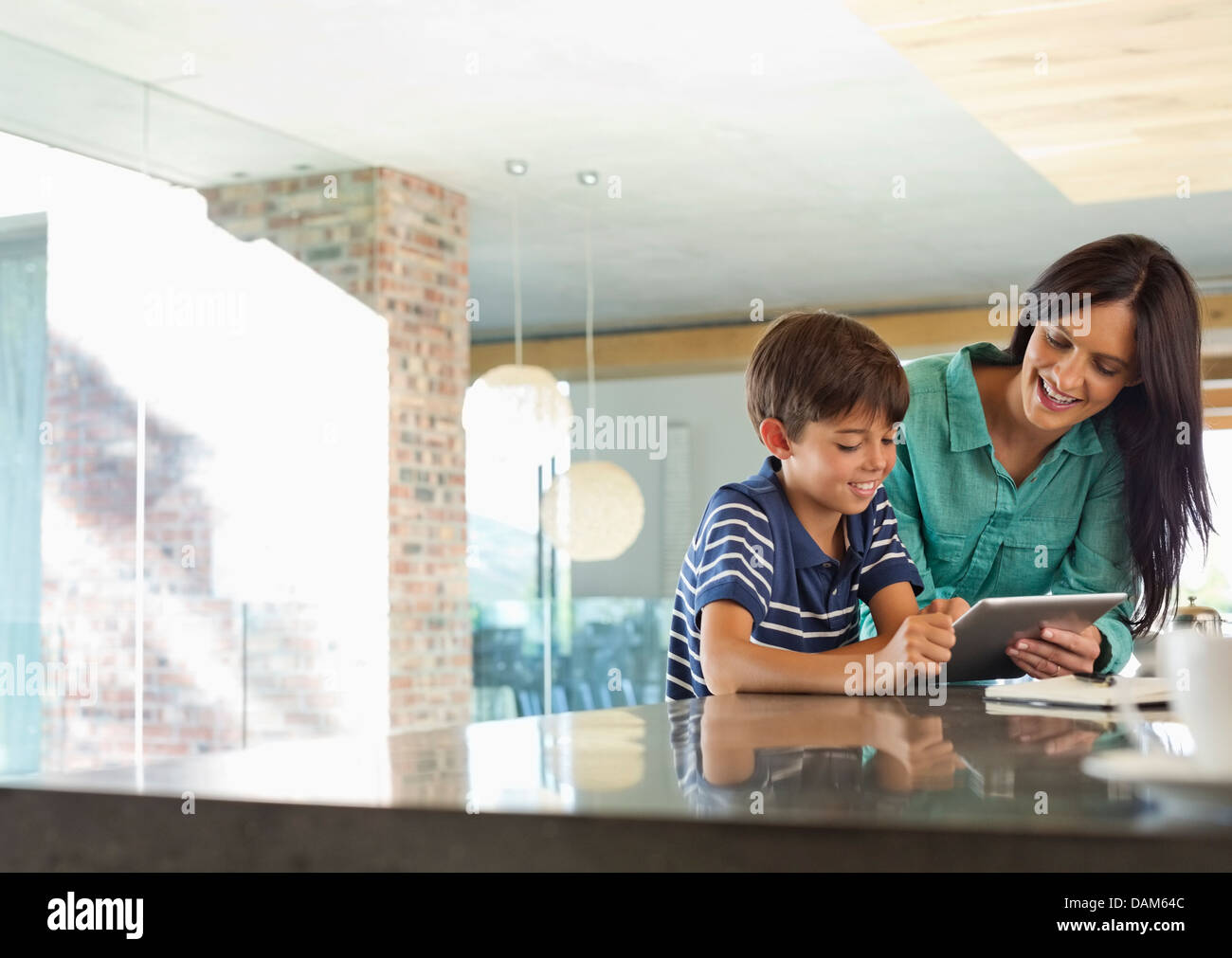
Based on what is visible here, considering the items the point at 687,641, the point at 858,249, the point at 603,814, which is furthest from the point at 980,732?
the point at 858,249

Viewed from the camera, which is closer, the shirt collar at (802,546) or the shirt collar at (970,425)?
the shirt collar at (802,546)

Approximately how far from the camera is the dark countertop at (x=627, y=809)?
543 mm

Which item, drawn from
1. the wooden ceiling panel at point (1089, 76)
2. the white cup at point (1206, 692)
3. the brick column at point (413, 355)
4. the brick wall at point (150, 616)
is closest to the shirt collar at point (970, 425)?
the wooden ceiling panel at point (1089, 76)

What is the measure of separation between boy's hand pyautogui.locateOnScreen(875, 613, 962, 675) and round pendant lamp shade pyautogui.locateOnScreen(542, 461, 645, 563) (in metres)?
4.43

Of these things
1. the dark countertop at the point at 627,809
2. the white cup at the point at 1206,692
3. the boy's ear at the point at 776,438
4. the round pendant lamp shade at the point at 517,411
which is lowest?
the dark countertop at the point at 627,809

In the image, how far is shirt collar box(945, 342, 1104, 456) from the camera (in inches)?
79.3

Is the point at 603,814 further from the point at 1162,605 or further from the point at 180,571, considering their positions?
the point at 180,571

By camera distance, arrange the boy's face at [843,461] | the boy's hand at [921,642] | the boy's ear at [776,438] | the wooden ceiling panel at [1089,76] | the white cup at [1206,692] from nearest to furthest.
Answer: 1. the white cup at [1206,692]
2. the boy's hand at [921,642]
3. the boy's face at [843,461]
4. the boy's ear at [776,438]
5. the wooden ceiling panel at [1089,76]

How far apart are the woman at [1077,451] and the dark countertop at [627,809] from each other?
1.16 m

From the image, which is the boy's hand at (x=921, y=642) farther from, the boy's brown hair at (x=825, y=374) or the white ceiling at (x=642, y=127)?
the white ceiling at (x=642, y=127)

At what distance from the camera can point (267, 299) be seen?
17.1ft

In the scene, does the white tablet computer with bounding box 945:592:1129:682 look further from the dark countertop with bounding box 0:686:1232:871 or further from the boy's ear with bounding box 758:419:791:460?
the dark countertop with bounding box 0:686:1232:871

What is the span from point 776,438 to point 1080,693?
0.75 m

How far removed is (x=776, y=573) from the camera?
1.77 meters
